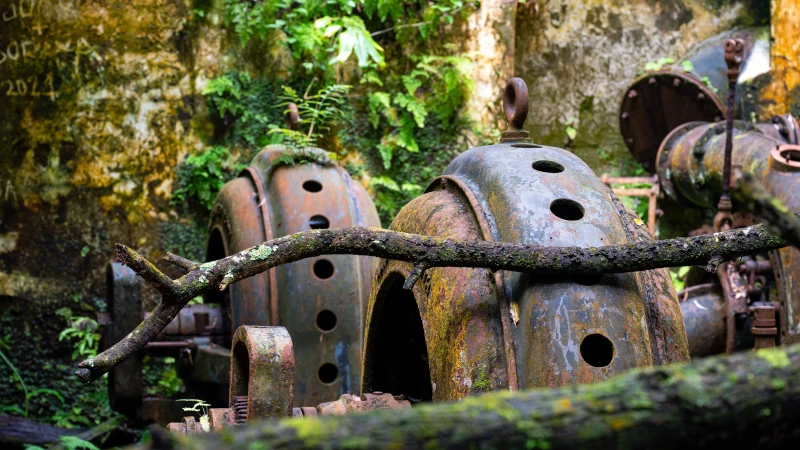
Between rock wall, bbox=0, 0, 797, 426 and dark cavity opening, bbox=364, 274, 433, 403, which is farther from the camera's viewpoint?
rock wall, bbox=0, 0, 797, 426

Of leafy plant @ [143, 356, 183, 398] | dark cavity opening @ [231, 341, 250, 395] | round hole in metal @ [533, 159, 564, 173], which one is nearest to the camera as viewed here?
round hole in metal @ [533, 159, 564, 173]

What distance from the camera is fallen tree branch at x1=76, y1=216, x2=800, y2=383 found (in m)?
2.32

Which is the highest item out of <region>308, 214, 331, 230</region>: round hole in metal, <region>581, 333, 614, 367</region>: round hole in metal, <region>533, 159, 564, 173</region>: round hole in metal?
<region>308, 214, 331, 230</region>: round hole in metal

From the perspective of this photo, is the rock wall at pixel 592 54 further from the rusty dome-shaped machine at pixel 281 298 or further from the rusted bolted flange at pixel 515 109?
the rusted bolted flange at pixel 515 109

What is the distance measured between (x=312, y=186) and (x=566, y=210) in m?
2.67

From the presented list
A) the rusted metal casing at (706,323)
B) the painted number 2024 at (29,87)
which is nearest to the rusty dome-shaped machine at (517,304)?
the rusted metal casing at (706,323)

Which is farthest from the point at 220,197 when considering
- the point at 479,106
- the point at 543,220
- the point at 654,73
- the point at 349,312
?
the point at 654,73

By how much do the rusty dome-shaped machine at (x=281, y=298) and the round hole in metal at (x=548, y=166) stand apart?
6.46 ft

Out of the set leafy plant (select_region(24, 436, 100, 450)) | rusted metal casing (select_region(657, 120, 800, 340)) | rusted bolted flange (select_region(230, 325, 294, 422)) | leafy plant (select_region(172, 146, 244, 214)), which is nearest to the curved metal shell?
rusted bolted flange (select_region(230, 325, 294, 422))

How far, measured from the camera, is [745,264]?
203 inches

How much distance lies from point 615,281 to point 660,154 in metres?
4.60

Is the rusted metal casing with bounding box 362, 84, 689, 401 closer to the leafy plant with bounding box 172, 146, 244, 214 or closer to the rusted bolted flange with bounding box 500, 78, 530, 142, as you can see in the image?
the rusted bolted flange with bounding box 500, 78, 530, 142

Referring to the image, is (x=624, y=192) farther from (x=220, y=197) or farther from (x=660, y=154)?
(x=220, y=197)

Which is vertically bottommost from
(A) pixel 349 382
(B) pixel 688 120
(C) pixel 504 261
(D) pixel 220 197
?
(A) pixel 349 382
